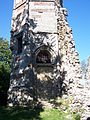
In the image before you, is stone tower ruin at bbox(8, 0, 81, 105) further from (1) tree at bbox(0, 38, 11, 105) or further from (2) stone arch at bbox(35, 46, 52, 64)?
(1) tree at bbox(0, 38, 11, 105)

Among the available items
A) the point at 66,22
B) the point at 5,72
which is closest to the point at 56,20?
the point at 66,22

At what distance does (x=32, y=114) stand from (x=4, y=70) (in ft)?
45.6

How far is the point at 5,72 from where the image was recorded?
26.7m

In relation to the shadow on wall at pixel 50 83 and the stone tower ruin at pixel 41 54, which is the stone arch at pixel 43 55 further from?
the shadow on wall at pixel 50 83

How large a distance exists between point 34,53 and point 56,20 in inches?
119

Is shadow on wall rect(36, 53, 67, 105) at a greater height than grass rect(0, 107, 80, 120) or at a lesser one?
greater

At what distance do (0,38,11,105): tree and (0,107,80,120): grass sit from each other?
599cm

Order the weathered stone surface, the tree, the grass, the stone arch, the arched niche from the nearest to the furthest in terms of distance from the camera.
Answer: the grass < the weathered stone surface < the stone arch < the arched niche < the tree

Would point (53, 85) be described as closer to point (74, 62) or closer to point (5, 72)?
point (74, 62)

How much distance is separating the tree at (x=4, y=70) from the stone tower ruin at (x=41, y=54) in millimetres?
5370

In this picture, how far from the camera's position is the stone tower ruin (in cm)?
1584

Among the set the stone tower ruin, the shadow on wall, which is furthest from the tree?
the shadow on wall

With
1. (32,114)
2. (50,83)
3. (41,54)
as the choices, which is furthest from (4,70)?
(32,114)

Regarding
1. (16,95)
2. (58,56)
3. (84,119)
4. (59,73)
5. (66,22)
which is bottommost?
(84,119)
